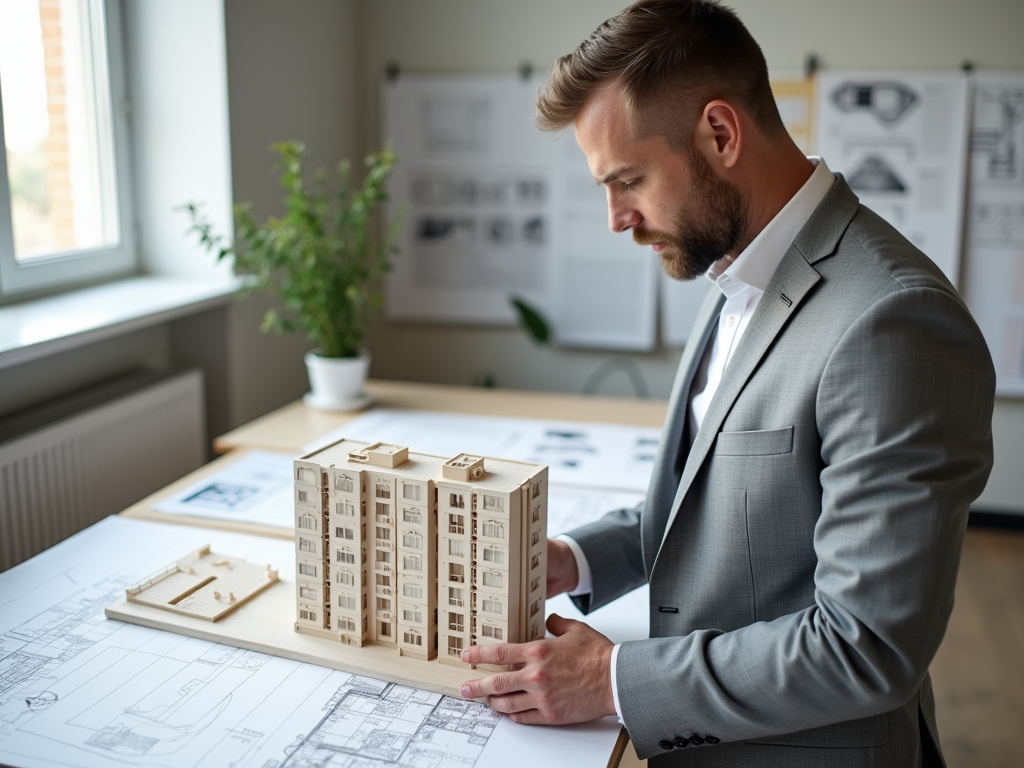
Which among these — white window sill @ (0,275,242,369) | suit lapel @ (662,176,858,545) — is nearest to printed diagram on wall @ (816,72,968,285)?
white window sill @ (0,275,242,369)

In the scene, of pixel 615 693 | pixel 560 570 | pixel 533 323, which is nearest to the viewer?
pixel 615 693

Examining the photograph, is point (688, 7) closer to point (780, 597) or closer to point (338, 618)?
point (780, 597)

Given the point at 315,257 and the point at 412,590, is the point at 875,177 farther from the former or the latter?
the point at 412,590

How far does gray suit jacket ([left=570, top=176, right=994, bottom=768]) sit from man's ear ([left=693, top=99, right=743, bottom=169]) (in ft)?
0.45

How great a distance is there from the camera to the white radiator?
6.87 feet

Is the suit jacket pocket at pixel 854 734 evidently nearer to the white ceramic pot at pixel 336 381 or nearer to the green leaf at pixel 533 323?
the white ceramic pot at pixel 336 381

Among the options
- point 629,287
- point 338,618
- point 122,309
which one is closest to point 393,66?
point 629,287

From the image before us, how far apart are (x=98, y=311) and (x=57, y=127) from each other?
1.93ft

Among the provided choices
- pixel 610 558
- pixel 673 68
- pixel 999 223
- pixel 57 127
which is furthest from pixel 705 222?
pixel 999 223

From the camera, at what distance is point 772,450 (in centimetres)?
114

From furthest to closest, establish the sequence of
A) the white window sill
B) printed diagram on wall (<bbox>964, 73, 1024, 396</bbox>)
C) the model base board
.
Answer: printed diagram on wall (<bbox>964, 73, 1024, 396</bbox>) < the white window sill < the model base board

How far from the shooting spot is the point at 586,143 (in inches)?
51.8

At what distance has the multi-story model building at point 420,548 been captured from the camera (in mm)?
1197

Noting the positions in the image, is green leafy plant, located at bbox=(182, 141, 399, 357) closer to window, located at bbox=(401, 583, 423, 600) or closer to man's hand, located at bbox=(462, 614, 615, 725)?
window, located at bbox=(401, 583, 423, 600)
